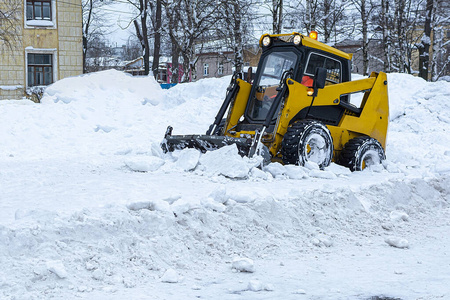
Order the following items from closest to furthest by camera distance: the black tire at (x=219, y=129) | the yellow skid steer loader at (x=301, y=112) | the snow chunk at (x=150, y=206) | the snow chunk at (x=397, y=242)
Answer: the snow chunk at (x=150, y=206) → the snow chunk at (x=397, y=242) → the yellow skid steer loader at (x=301, y=112) → the black tire at (x=219, y=129)

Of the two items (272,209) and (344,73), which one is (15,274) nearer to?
(272,209)

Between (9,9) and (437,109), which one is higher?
(9,9)

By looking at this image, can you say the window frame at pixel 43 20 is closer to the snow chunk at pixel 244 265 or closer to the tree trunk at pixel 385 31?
the tree trunk at pixel 385 31

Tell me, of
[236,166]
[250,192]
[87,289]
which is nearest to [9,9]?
[236,166]

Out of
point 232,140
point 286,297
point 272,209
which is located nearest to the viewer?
point 286,297

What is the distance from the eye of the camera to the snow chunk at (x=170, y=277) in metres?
4.52

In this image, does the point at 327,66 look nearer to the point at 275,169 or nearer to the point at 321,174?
the point at 321,174

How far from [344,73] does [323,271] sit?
19.4ft

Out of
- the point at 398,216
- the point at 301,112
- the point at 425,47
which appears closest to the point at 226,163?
the point at 301,112

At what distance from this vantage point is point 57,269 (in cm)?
428

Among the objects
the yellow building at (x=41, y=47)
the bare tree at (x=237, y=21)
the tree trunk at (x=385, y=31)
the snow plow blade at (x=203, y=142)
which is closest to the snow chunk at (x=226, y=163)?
the snow plow blade at (x=203, y=142)

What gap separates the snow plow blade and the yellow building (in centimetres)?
1749

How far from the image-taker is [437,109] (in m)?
16.9

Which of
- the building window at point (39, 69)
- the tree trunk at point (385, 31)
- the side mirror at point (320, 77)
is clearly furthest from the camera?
the building window at point (39, 69)
